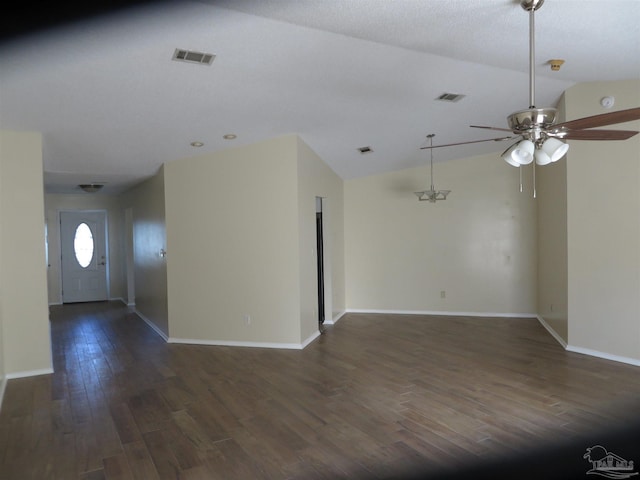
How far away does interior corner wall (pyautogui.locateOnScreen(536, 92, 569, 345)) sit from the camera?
5215mm

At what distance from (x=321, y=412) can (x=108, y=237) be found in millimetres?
8222

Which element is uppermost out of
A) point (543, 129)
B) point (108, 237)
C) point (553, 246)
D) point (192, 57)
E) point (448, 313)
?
point (192, 57)

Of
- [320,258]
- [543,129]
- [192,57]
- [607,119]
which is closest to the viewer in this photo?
[607,119]

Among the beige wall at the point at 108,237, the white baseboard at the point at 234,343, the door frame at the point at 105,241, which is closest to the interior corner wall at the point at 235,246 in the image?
the white baseboard at the point at 234,343

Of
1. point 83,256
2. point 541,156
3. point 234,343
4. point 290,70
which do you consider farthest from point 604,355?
point 83,256

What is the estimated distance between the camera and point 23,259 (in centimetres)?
455

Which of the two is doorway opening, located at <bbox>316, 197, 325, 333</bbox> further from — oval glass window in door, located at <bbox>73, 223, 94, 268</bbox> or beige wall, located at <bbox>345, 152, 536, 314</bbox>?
oval glass window in door, located at <bbox>73, 223, 94, 268</bbox>

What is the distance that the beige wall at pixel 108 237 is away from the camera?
9.40 meters

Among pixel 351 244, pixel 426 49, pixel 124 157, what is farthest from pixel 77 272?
pixel 426 49

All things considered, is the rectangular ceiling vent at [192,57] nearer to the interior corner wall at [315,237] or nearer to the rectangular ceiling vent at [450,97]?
the interior corner wall at [315,237]

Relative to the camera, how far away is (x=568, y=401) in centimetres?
359

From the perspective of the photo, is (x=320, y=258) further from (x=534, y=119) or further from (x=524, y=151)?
(x=534, y=119)

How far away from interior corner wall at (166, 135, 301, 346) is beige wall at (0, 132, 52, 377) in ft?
5.34

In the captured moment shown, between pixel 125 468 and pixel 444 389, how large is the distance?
2.69 m
